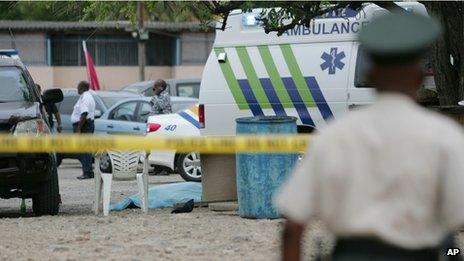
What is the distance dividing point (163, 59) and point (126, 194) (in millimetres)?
30216

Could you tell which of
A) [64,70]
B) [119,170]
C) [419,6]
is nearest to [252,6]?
[119,170]

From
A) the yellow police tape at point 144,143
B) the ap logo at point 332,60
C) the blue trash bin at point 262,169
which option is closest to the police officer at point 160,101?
the ap logo at point 332,60

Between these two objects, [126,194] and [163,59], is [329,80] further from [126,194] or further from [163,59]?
[163,59]

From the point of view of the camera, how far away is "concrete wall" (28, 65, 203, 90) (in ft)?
144

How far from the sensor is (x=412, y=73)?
395 cm

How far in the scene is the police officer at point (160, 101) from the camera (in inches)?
787

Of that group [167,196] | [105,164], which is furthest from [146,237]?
[105,164]

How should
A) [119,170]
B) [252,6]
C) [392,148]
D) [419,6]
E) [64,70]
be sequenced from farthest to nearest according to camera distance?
[64,70] → [419,6] → [119,170] → [252,6] → [392,148]

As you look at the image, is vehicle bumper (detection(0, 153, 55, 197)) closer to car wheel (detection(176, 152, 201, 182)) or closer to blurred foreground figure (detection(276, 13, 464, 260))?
car wheel (detection(176, 152, 201, 182))

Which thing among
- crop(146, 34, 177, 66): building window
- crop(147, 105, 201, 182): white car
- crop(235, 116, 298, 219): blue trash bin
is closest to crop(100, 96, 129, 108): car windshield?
crop(147, 105, 201, 182): white car

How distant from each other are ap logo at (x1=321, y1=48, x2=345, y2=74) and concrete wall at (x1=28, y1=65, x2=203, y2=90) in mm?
28905

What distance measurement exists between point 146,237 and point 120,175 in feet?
9.41

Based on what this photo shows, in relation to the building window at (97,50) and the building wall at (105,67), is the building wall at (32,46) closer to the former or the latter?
the building wall at (105,67)

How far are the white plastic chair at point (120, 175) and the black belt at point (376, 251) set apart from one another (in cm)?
869
